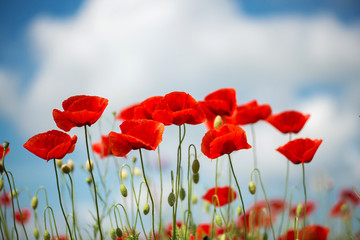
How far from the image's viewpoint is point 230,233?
8.45 ft

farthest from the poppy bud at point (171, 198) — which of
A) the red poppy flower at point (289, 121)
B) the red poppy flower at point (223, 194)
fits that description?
the red poppy flower at point (289, 121)

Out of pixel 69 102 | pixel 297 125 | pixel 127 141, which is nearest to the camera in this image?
pixel 127 141

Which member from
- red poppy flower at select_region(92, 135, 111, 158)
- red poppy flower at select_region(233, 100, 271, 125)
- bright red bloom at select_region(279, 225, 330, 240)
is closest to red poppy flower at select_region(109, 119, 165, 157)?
red poppy flower at select_region(92, 135, 111, 158)

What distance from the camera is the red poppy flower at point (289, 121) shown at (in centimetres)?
282

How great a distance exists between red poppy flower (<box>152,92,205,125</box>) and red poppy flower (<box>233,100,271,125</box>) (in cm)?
96

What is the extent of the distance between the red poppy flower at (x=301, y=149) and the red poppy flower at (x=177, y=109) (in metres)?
0.63

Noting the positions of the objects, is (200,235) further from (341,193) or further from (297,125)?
(341,193)

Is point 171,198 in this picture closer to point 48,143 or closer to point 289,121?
point 48,143

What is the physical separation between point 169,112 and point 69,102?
1.76 feet

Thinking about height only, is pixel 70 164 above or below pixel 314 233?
above

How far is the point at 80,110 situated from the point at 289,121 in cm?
160

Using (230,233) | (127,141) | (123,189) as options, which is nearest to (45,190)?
(123,189)

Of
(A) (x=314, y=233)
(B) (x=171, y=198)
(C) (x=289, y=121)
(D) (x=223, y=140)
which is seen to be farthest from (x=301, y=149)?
(B) (x=171, y=198)

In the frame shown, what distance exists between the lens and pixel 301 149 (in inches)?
92.4
